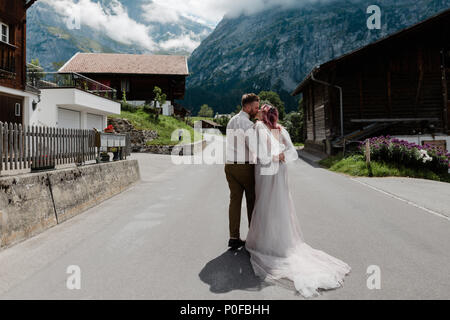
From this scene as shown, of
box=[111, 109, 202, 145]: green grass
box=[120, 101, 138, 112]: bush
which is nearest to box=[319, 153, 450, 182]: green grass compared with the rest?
box=[111, 109, 202, 145]: green grass

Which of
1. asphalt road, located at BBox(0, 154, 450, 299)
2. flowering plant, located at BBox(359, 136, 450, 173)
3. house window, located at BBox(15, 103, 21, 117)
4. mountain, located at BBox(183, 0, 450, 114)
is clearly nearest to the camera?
asphalt road, located at BBox(0, 154, 450, 299)

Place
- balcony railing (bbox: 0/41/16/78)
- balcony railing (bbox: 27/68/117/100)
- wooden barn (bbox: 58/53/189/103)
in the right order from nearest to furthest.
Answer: balcony railing (bbox: 0/41/16/78) < balcony railing (bbox: 27/68/117/100) < wooden barn (bbox: 58/53/189/103)

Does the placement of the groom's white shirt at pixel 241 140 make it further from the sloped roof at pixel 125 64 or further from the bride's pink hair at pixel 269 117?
the sloped roof at pixel 125 64

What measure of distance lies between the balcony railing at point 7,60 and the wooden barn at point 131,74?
22761 mm

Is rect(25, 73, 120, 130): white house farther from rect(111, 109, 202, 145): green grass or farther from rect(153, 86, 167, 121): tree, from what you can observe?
rect(153, 86, 167, 121): tree

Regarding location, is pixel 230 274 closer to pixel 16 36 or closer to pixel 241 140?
pixel 241 140

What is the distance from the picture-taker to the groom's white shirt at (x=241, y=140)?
4539mm

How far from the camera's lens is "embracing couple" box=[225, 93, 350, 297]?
3.98 meters

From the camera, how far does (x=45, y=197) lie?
19.6ft

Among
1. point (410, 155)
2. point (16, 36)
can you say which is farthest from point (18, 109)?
point (410, 155)

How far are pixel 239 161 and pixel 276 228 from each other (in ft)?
3.47

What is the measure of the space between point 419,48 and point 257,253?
74.1ft

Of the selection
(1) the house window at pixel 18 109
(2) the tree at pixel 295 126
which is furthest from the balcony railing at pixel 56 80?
(2) the tree at pixel 295 126

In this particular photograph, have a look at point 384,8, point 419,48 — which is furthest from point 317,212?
point 384,8
